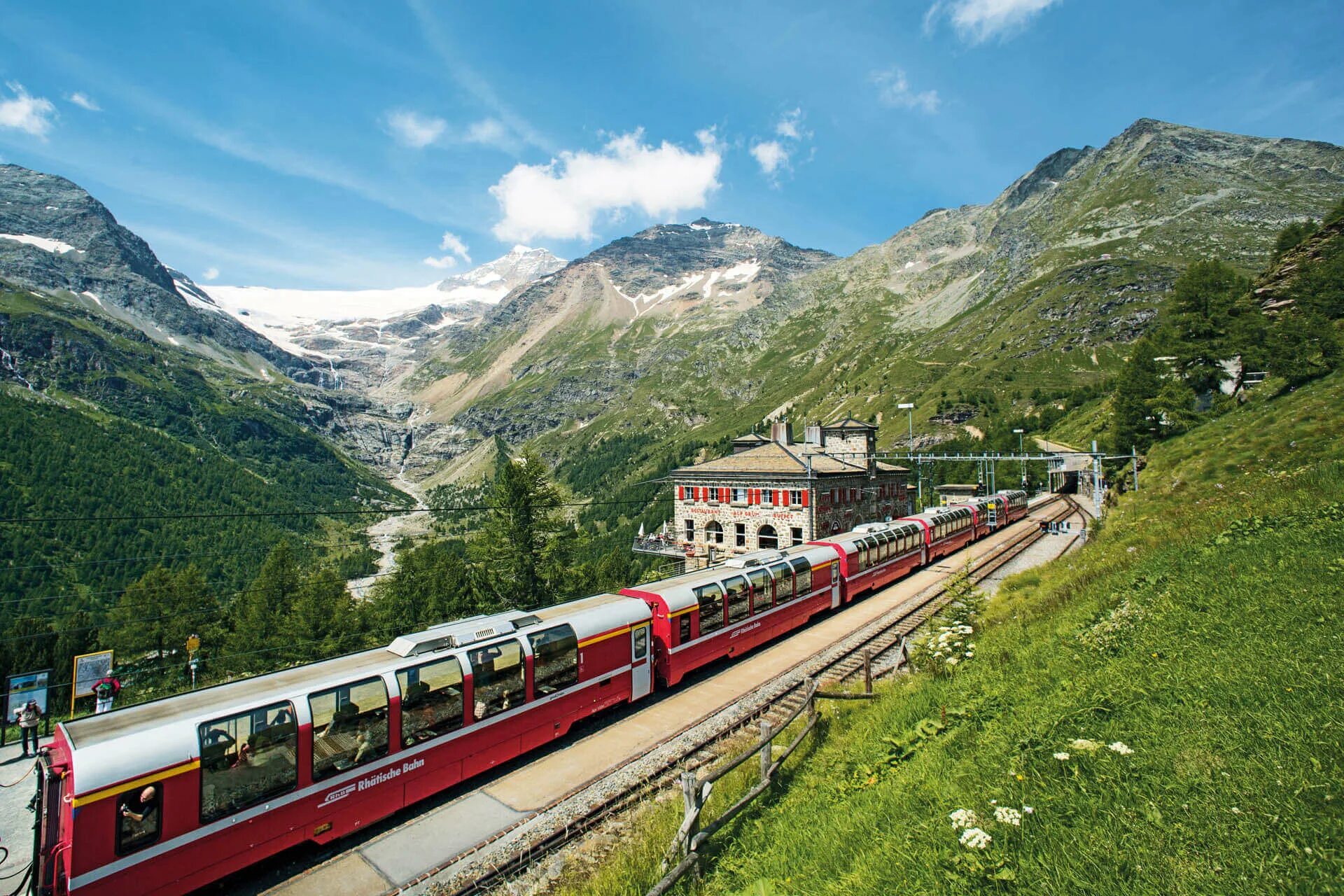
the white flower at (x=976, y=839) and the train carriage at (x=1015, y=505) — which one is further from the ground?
the white flower at (x=976, y=839)

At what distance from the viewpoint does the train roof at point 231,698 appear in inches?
357

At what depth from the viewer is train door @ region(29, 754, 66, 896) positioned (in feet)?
28.5

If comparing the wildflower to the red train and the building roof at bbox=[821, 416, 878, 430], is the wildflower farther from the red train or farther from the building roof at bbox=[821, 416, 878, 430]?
the building roof at bbox=[821, 416, 878, 430]

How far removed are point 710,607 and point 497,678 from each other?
852 centimetres

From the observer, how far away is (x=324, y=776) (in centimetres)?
1122

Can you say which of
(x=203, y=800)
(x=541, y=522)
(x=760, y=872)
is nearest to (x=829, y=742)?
(x=760, y=872)

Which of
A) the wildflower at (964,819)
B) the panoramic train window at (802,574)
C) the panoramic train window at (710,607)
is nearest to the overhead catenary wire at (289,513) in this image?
the panoramic train window at (710,607)

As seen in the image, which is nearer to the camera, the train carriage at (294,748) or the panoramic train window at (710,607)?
the train carriage at (294,748)

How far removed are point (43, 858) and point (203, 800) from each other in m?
1.93

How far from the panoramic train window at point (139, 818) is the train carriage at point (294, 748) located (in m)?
0.02

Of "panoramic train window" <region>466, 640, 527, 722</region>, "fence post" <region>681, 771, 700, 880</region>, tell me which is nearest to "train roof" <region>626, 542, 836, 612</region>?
"panoramic train window" <region>466, 640, 527, 722</region>

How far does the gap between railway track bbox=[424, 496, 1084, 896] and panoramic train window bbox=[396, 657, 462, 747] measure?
2.58 m

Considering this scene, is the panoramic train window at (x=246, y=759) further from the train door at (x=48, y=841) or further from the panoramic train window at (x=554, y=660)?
the panoramic train window at (x=554, y=660)

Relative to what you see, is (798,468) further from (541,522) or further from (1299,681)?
(1299,681)
